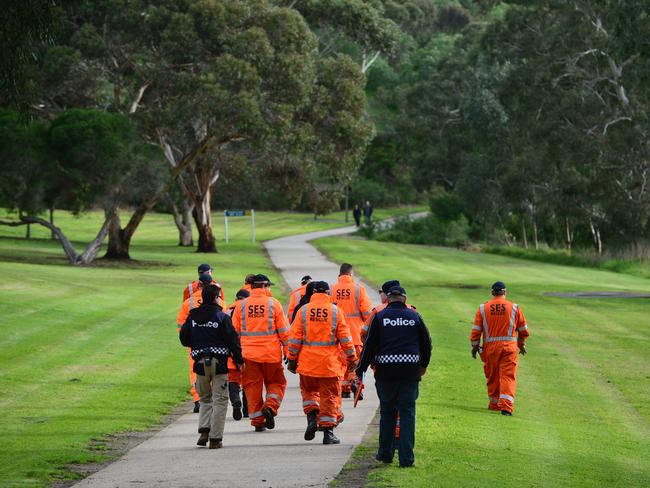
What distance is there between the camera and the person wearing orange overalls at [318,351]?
1352 centimetres

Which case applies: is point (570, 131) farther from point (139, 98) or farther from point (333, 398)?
point (333, 398)

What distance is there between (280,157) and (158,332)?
30227 millimetres

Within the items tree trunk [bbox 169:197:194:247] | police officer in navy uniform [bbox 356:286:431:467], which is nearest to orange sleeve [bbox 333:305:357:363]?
police officer in navy uniform [bbox 356:286:431:467]

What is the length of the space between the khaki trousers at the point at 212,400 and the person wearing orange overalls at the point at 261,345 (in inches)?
39.3

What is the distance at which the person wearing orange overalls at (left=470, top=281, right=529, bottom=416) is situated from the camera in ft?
53.0

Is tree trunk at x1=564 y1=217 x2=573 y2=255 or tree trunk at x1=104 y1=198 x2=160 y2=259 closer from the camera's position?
tree trunk at x1=104 y1=198 x2=160 y2=259

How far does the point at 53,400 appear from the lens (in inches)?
697

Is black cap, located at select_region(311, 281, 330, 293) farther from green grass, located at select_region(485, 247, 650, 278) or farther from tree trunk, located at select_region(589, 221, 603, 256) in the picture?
tree trunk, located at select_region(589, 221, 603, 256)

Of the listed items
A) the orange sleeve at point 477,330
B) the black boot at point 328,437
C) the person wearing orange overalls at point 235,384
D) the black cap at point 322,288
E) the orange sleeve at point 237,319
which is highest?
the black cap at point 322,288

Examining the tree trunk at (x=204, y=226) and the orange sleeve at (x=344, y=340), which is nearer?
the orange sleeve at (x=344, y=340)

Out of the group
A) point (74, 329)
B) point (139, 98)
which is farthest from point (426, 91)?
point (74, 329)

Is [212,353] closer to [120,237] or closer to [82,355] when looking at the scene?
[82,355]

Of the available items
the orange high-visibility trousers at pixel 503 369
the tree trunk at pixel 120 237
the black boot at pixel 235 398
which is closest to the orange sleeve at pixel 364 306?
the orange high-visibility trousers at pixel 503 369

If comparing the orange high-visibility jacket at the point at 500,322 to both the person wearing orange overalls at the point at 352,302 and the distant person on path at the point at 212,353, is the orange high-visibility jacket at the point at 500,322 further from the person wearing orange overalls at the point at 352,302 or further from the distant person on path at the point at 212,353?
the distant person on path at the point at 212,353
